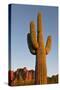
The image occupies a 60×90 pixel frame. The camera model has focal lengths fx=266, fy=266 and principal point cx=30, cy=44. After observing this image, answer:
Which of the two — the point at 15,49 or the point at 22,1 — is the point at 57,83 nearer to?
the point at 15,49

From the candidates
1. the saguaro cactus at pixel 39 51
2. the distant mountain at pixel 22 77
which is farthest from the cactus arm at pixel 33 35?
the distant mountain at pixel 22 77

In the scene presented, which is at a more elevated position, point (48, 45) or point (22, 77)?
point (48, 45)

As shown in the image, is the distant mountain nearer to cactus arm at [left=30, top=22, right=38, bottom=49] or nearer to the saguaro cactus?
the saguaro cactus

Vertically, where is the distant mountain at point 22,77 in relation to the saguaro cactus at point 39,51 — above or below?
below

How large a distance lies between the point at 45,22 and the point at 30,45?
174 mm

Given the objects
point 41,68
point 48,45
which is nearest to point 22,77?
point 41,68

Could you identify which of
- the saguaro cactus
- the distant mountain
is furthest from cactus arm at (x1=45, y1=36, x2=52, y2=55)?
the distant mountain

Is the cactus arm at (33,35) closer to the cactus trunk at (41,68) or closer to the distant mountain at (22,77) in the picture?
the cactus trunk at (41,68)

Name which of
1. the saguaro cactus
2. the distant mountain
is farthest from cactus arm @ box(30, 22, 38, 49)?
the distant mountain

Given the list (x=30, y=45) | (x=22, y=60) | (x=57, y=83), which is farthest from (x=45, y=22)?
(x=57, y=83)

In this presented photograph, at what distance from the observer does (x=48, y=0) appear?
5.40 ft

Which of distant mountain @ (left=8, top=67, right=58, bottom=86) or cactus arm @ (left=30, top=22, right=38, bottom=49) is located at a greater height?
cactus arm @ (left=30, top=22, right=38, bottom=49)

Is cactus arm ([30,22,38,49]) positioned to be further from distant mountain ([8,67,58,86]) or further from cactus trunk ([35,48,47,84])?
distant mountain ([8,67,58,86])

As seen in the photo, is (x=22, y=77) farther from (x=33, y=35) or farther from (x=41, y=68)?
(x=33, y=35)
